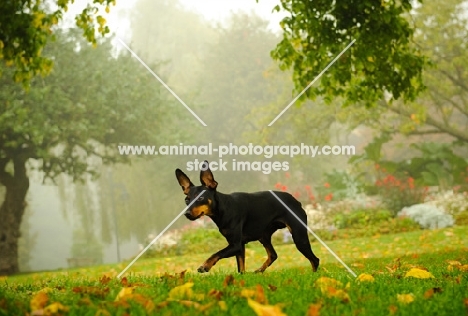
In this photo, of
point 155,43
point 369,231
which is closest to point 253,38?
point 155,43

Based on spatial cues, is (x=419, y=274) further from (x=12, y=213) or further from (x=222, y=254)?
(x=12, y=213)

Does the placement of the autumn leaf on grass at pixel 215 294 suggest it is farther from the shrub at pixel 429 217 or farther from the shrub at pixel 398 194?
the shrub at pixel 398 194

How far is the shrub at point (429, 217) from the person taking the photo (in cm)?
1463

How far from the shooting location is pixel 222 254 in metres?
4.87

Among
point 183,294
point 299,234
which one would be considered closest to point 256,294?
point 183,294

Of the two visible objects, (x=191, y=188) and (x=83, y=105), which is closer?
(x=191, y=188)

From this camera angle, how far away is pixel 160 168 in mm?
24828

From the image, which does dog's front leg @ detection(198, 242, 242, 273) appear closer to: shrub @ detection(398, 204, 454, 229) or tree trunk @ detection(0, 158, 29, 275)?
shrub @ detection(398, 204, 454, 229)

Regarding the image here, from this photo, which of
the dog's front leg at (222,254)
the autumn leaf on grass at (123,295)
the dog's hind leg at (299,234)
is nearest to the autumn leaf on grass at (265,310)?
the autumn leaf on grass at (123,295)

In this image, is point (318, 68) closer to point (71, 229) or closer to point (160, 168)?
point (160, 168)

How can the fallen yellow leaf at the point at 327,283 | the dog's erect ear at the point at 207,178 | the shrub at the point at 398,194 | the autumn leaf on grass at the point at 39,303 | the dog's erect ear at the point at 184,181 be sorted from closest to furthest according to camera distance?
the autumn leaf on grass at the point at 39,303 → the fallen yellow leaf at the point at 327,283 → the dog's erect ear at the point at 207,178 → the dog's erect ear at the point at 184,181 → the shrub at the point at 398,194

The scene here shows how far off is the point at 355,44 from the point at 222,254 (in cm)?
418

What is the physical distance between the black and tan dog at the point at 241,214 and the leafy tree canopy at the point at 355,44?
2.62 m

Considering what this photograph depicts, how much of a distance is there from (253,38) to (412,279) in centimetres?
2503
